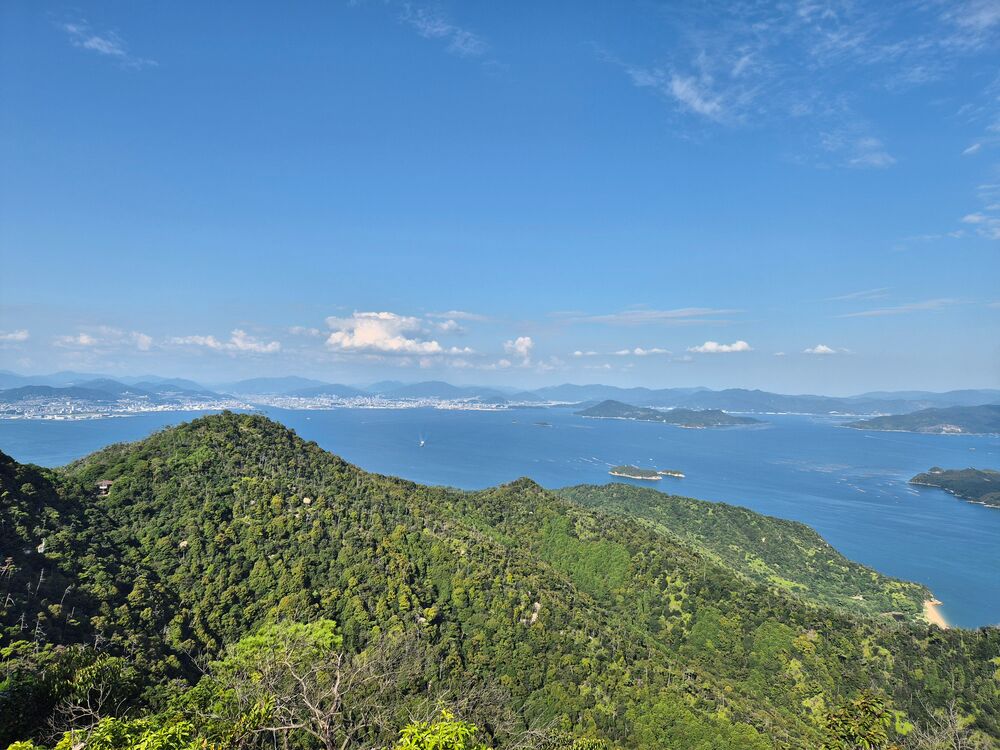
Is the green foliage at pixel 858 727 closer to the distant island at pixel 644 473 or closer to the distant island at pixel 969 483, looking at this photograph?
the distant island at pixel 644 473

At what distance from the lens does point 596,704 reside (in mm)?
38031

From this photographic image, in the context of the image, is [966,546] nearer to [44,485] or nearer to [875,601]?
[875,601]

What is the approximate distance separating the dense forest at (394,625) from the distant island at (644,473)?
340 feet

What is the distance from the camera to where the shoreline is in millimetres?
72012

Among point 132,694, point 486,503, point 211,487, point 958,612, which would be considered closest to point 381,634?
point 132,694

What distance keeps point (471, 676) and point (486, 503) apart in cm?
4640

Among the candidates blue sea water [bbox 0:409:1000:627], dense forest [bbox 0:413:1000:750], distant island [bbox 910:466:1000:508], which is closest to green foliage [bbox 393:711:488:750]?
dense forest [bbox 0:413:1000:750]

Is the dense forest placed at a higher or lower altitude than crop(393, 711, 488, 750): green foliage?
lower

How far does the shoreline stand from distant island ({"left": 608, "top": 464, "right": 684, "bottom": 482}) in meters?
93.9

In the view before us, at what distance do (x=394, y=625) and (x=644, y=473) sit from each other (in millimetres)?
150727

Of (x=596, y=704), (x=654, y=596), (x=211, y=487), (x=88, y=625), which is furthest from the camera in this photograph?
(x=654, y=596)

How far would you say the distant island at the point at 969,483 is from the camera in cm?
14700

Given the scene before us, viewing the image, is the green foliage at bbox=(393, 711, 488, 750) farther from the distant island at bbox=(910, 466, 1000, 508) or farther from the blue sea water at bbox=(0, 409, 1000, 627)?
the distant island at bbox=(910, 466, 1000, 508)

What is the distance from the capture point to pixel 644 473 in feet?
579
